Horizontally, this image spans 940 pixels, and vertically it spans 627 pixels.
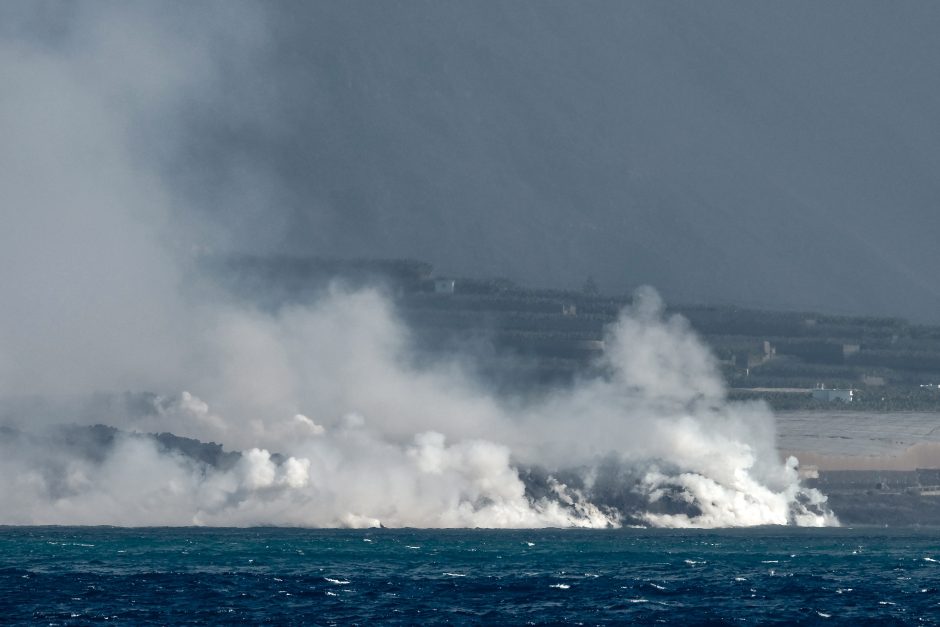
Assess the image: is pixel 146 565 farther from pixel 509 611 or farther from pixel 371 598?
pixel 509 611

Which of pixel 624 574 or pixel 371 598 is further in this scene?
pixel 624 574

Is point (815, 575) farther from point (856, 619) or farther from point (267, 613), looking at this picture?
point (267, 613)

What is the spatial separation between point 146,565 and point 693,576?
55.7 m

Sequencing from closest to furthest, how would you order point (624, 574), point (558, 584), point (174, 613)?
point (174, 613) → point (558, 584) → point (624, 574)

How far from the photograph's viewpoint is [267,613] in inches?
6004

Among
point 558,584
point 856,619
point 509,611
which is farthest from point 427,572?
point 856,619

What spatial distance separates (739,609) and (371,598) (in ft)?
105

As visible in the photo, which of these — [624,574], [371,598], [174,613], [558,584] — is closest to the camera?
[174,613]

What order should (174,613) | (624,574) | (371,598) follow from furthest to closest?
(624,574), (371,598), (174,613)

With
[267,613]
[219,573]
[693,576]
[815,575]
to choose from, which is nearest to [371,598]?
[267,613]

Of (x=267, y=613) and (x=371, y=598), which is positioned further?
(x=371, y=598)

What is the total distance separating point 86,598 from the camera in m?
161

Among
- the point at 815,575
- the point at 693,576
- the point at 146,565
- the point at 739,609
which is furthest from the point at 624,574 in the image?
the point at 146,565

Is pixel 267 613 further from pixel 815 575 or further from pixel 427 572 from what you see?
pixel 815 575
